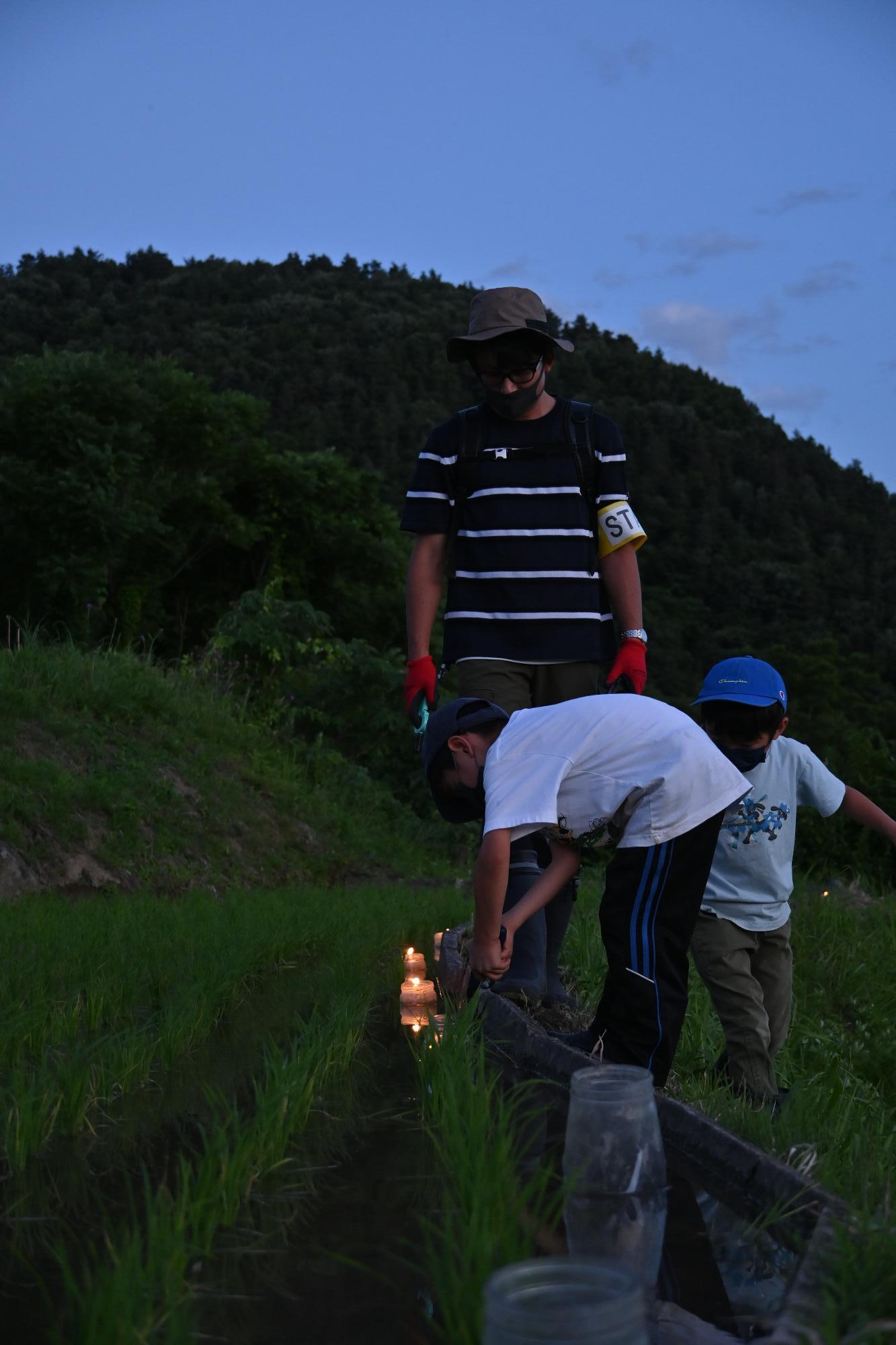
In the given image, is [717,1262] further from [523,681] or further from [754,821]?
[523,681]

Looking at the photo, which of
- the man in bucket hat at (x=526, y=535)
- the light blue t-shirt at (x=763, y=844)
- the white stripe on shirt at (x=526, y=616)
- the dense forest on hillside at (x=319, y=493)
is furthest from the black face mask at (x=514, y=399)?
the dense forest on hillside at (x=319, y=493)

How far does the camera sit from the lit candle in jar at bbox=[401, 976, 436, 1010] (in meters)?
4.20

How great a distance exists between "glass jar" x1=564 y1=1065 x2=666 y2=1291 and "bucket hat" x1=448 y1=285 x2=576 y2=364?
92.8 inches

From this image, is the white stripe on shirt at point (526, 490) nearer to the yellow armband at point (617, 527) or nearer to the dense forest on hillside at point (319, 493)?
the yellow armband at point (617, 527)

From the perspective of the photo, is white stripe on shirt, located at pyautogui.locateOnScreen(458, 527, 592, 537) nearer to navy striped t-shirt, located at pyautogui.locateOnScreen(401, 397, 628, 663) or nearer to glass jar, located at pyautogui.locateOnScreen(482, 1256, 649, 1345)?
navy striped t-shirt, located at pyautogui.locateOnScreen(401, 397, 628, 663)

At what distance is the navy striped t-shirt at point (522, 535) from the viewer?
4.02m

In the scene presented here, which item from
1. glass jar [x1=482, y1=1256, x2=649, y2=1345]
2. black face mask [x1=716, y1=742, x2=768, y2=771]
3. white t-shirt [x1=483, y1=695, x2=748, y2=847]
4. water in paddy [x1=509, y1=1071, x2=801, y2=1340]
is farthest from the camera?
black face mask [x1=716, y1=742, x2=768, y2=771]

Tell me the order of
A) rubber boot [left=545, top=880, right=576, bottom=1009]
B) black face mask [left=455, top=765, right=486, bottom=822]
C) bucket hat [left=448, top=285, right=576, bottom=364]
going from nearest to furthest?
black face mask [left=455, top=765, right=486, bottom=822] < bucket hat [left=448, top=285, right=576, bottom=364] < rubber boot [left=545, top=880, right=576, bottom=1009]

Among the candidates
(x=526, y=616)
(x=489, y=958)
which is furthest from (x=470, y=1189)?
(x=526, y=616)

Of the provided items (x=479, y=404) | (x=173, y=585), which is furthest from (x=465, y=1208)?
(x=173, y=585)

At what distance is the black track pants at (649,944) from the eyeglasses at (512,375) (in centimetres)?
158

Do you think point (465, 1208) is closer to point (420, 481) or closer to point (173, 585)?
point (420, 481)

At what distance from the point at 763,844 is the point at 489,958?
105 cm

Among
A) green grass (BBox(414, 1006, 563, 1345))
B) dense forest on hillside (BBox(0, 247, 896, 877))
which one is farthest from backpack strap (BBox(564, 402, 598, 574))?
dense forest on hillside (BBox(0, 247, 896, 877))
